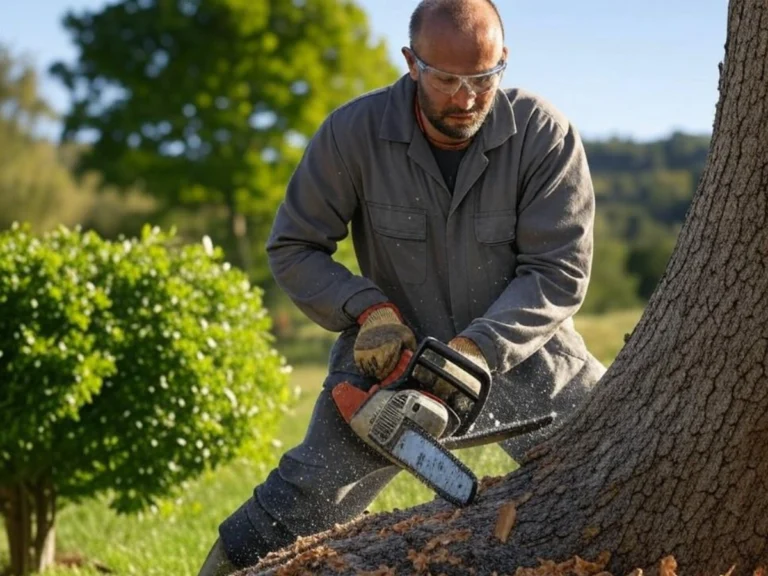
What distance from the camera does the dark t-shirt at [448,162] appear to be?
12.9 feet

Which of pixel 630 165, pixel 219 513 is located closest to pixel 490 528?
pixel 219 513

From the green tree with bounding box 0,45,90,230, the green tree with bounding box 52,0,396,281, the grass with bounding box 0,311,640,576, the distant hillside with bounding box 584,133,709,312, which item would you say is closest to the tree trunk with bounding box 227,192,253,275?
the green tree with bounding box 52,0,396,281

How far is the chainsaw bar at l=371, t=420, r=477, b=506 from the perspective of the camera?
11.1 ft

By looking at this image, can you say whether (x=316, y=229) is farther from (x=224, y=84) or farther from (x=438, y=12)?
(x=224, y=84)

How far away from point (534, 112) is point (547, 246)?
18.3 inches

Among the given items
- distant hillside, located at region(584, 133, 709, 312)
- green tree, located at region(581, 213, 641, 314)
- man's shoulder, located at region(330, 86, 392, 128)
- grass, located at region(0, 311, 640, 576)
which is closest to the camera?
man's shoulder, located at region(330, 86, 392, 128)

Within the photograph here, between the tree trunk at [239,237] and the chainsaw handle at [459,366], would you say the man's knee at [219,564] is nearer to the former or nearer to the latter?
the chainsaw handle at [459,366]

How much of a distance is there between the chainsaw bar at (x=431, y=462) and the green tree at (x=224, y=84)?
2369 cm

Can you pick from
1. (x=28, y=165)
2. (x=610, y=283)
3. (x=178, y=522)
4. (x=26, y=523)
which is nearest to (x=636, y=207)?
(x=610, y=283)

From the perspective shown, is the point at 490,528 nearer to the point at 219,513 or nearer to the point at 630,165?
the point at 219,513

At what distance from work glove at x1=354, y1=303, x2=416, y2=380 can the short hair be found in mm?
890

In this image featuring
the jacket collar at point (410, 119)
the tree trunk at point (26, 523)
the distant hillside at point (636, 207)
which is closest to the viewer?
the jacket collar at point (410, 119)

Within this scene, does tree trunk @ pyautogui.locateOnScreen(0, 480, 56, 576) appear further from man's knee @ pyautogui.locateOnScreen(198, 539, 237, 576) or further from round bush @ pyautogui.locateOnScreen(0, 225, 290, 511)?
man's knee @ pyautogui.locateOnScreen(198, 539, 237, 576)

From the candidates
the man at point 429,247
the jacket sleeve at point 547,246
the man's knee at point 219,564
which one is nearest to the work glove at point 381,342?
the man at point 429,247
